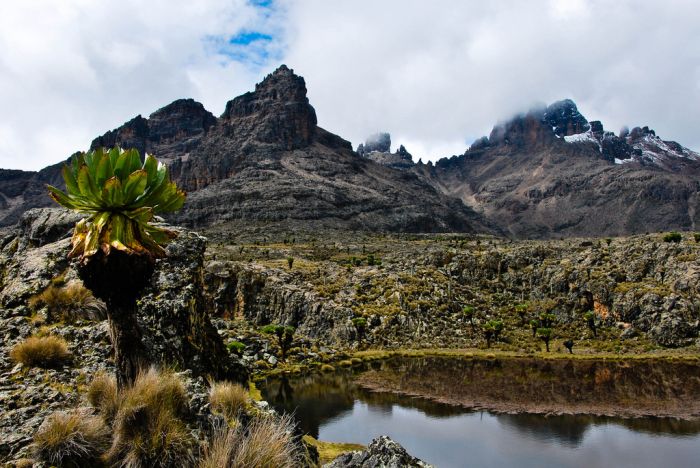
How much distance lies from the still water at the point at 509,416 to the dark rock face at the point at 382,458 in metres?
16.1

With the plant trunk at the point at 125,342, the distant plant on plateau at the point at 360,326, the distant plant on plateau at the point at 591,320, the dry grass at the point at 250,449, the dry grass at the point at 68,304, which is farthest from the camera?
Answer: the distant plant on plateau at the point at 591,320

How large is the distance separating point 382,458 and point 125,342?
5431 millimetres

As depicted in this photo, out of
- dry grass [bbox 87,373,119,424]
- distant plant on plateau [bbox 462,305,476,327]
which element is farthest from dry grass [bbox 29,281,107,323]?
distant plant on plateau [bbox 462,305,476,327]

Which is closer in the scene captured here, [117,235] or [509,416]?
[117,235]

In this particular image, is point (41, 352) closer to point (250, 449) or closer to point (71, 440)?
point (71, 440)

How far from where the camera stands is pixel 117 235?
28.9 ft

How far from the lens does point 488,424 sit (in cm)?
2997

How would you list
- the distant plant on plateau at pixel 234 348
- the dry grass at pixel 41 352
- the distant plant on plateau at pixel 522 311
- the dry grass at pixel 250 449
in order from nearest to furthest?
1. the dry grass at pixel 250 449
2. the dry grass at pixel 41 352
3. the distant plant on plateau at pixel 234 348
4. the distant plant on plateau at pixel 522 311

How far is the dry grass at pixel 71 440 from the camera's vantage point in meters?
6.91

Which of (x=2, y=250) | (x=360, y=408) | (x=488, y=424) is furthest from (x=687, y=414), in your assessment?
(x=2, y=250)

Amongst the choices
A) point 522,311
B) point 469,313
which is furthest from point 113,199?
point 522,311

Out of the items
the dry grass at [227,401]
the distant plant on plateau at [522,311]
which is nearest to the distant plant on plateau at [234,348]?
the dry grass at [227,401]

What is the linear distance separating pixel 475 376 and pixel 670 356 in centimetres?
2827

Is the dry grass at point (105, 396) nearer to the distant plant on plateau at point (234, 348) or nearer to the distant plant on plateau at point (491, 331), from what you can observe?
the distant plant on plateau at point (234, 348)
